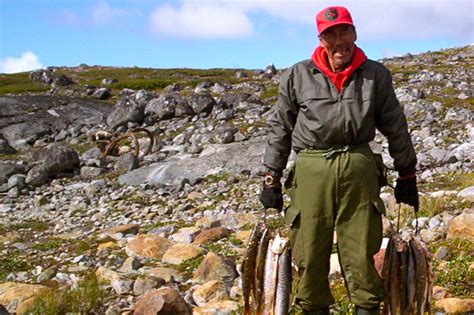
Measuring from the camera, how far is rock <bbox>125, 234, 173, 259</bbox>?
9898 mm

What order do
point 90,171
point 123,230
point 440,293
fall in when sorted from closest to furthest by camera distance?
1. point 440,293
2. point 123,230
3. point 90,171

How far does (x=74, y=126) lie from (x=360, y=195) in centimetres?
2664

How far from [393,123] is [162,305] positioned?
3033 mm

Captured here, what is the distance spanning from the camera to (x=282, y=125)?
214 inches

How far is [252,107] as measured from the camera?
1091 inches

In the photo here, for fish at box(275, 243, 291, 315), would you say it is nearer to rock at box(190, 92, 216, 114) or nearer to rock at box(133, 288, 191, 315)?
rock at box(133, 288, 191, 315)

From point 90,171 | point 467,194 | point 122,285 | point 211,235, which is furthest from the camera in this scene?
point 90,171

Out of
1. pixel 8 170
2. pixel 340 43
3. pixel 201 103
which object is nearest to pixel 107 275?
pixel 340 43

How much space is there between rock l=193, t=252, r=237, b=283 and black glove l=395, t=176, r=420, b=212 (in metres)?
3.32

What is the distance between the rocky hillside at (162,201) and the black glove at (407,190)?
147 cm

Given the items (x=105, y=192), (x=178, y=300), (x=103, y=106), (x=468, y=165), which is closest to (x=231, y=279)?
(x=178, y=300)

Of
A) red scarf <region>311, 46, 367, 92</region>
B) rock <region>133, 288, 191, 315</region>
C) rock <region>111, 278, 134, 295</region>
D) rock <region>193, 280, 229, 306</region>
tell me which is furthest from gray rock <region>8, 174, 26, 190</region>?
red scarf <region>311, 46, 367, 92</region>

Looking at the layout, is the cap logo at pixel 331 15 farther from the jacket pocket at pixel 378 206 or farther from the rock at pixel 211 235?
the rock at pixel 211 235

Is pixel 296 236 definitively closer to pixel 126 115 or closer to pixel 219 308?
pixel 219 308
